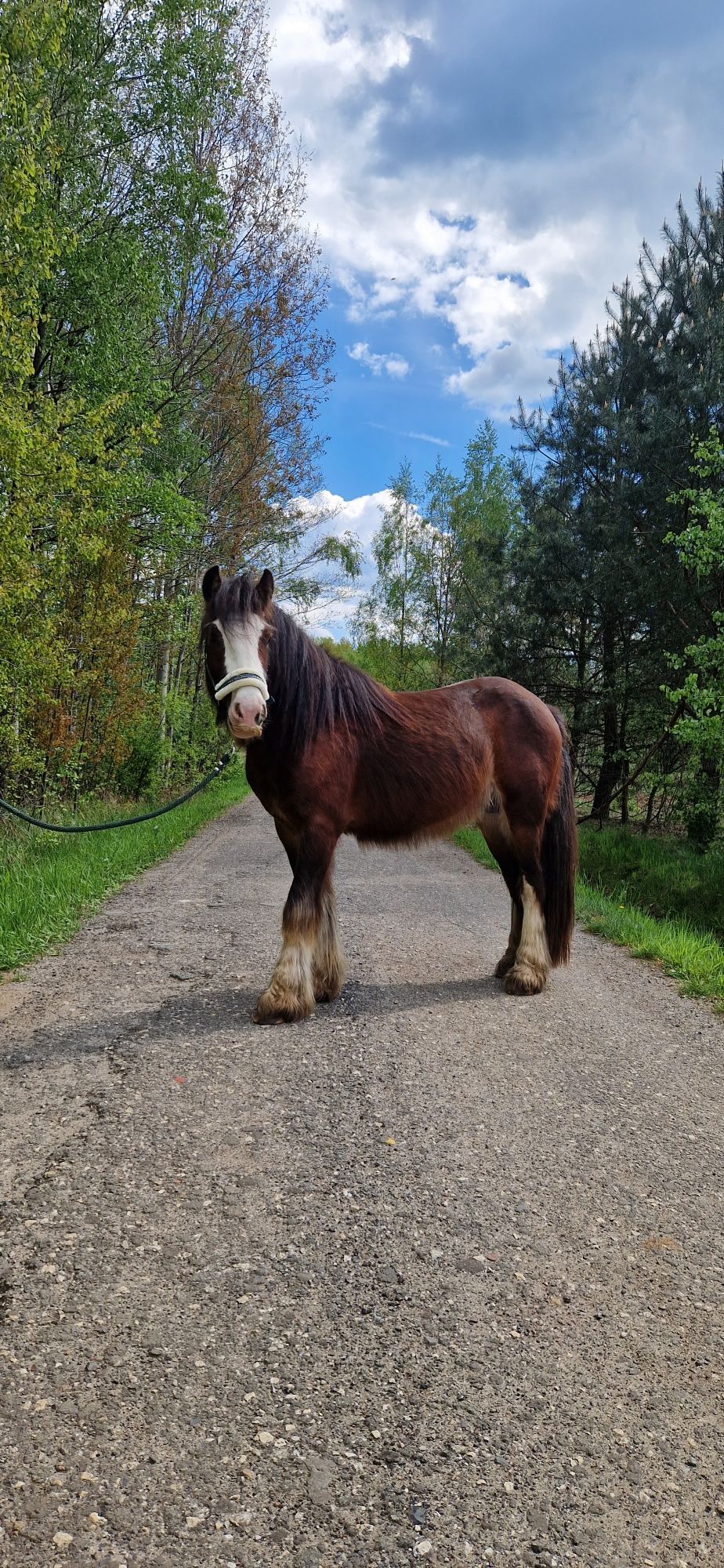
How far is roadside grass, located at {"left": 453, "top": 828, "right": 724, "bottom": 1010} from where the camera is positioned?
5171 millimetres

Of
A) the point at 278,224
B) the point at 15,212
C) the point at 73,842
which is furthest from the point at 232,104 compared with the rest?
the point at 73,842

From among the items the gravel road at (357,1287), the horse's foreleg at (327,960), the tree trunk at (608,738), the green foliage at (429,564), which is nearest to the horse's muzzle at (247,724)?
the horse's foreleg at (327,960)

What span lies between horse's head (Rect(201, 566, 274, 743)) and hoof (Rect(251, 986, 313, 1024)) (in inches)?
49.0

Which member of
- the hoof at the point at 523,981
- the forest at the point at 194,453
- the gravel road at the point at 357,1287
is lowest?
the gravel road at the point at 357,1287

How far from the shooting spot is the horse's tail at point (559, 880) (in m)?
4.71

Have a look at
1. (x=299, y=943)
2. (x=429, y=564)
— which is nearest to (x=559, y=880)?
(x=299, y=943)

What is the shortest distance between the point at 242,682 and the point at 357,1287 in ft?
7.51

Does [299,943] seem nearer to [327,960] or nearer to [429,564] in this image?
[327,960]

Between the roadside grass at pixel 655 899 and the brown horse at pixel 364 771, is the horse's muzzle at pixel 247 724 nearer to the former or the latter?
the brown horse at pixel 364 771

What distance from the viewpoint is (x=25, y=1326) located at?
1816 mm

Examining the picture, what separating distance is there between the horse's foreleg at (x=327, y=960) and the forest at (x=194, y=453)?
4003 millimetres

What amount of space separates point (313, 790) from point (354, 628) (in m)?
25.2

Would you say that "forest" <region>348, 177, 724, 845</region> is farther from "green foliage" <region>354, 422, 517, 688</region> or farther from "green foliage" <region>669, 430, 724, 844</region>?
"green foliage" <region>354, 422, 517, 688</region>

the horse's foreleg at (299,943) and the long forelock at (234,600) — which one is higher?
the long forelock at (234,600)
